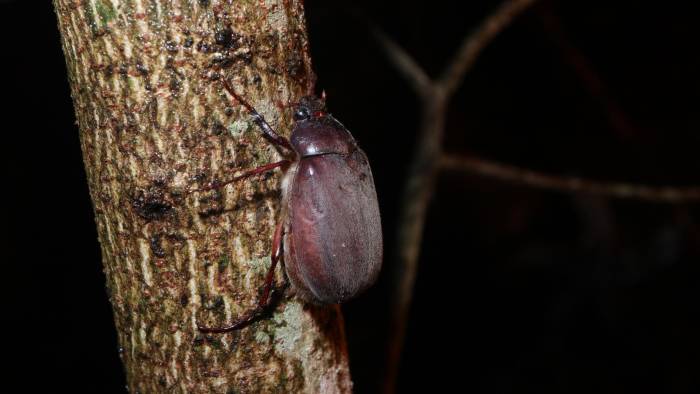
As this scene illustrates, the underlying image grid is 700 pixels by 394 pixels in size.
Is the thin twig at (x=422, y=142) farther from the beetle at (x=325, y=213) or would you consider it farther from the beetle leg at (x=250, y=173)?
the beetle leg at (x=250, y=173)

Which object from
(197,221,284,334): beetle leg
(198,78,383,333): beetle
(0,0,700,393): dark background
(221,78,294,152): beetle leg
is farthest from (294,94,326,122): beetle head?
(0,0,700,393): dark background

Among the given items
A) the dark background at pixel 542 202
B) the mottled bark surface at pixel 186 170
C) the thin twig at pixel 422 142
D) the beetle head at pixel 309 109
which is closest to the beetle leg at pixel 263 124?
the mottled bark surface at pixel 186 170

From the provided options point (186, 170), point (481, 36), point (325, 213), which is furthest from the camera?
point (481, 36)

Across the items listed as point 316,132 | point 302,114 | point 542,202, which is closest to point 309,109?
point 302,114

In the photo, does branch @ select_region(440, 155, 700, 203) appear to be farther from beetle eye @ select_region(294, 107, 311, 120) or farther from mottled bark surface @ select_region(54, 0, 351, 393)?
mottled bark surface @ select_region(54, 0, 351, 393)

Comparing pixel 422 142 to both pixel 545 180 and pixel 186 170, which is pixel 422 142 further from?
pixel 186 170
